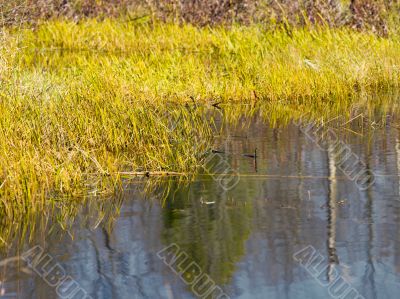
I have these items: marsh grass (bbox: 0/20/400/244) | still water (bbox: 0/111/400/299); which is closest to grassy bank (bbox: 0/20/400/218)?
marsh grass (bbox: 0/20/400/244)

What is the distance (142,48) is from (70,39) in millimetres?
1952

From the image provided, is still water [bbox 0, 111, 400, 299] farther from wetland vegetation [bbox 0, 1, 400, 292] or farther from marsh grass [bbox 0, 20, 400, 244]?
marsh grass [bbox 0, 20, 400, 244]

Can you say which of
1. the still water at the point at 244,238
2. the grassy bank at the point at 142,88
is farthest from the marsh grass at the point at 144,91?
the still water at the point at 244,238

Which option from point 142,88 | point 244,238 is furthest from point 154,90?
point 244,238

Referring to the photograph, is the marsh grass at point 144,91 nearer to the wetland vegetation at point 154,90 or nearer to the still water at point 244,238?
the wetland vegetation at point 154,90

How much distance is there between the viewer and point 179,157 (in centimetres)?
835

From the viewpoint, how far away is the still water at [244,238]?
17.5 ft

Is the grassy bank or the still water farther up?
the grassy bank

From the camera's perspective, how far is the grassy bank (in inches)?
307

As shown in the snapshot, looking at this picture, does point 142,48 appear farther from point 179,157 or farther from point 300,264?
point 300,264

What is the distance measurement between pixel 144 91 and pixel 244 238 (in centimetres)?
624

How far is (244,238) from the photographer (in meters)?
6.22

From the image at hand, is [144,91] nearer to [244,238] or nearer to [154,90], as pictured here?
[154,90]

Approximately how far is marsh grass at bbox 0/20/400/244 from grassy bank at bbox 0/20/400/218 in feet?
0.06
